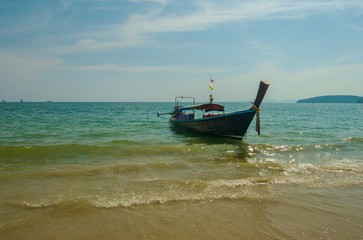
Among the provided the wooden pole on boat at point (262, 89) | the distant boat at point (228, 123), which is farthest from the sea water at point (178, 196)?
the distant boat at point (228, 123)

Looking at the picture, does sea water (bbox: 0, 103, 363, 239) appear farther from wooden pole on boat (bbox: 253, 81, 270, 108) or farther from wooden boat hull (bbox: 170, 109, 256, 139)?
wooden boat hull (bbox: 170, 109, 256, 139)

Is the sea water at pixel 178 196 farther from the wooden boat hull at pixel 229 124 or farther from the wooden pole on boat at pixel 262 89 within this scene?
the wooden boat hull at pixel 229 124

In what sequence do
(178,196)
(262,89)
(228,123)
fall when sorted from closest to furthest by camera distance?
1. (178,196)
2. (262,89)
3. (228,123)

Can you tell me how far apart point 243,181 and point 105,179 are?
161 inches

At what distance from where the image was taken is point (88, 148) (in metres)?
11.5

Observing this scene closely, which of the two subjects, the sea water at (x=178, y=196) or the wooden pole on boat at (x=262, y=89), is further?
the wooden pole on boat at (x=262, y=89)

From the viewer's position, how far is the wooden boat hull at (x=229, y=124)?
47.0 ft

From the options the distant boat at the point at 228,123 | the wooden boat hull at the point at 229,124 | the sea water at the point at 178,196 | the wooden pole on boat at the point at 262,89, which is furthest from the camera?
the wooden boat hull at the point at 229,124

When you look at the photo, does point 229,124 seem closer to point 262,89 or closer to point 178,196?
point 262,89

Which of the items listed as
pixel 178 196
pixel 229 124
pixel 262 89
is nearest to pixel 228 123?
pixel 229 124

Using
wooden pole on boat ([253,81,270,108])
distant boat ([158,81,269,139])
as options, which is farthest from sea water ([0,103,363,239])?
distant boat ([158,81,269,139])

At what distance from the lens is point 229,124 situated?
15.1 meters

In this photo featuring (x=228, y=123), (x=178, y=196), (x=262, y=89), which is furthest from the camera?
(x=228, y=123)

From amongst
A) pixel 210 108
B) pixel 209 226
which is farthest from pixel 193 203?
pixel 210 108
